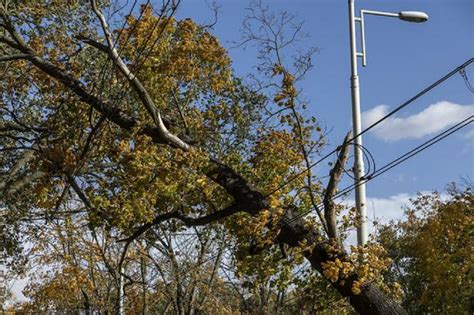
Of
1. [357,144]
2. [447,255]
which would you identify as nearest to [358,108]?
[357,144]

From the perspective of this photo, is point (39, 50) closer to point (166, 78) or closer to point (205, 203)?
point (166, 78)

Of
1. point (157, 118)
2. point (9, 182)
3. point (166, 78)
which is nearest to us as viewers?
point (157, 118)

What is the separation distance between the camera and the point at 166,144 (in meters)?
9.82

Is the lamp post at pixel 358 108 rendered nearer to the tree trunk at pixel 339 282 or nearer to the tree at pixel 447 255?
the tree trunk at pixel 339 282

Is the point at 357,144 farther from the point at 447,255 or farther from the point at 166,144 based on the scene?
the point at 447,255

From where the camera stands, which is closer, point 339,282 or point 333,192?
point 339,282

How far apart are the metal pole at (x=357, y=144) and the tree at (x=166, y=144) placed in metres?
0.30

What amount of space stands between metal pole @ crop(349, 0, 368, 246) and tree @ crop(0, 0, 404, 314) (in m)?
0.30

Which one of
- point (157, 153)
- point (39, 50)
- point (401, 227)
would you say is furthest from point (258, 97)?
point (401, 227)

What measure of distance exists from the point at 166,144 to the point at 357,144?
2.75 metres

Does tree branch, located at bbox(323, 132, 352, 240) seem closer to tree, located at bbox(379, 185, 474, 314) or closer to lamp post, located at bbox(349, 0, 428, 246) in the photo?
lamp post, located at bbox(349, 0, 428, 246)

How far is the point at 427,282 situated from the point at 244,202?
28.2 ft

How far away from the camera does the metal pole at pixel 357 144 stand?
365 inches

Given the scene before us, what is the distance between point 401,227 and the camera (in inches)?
870
